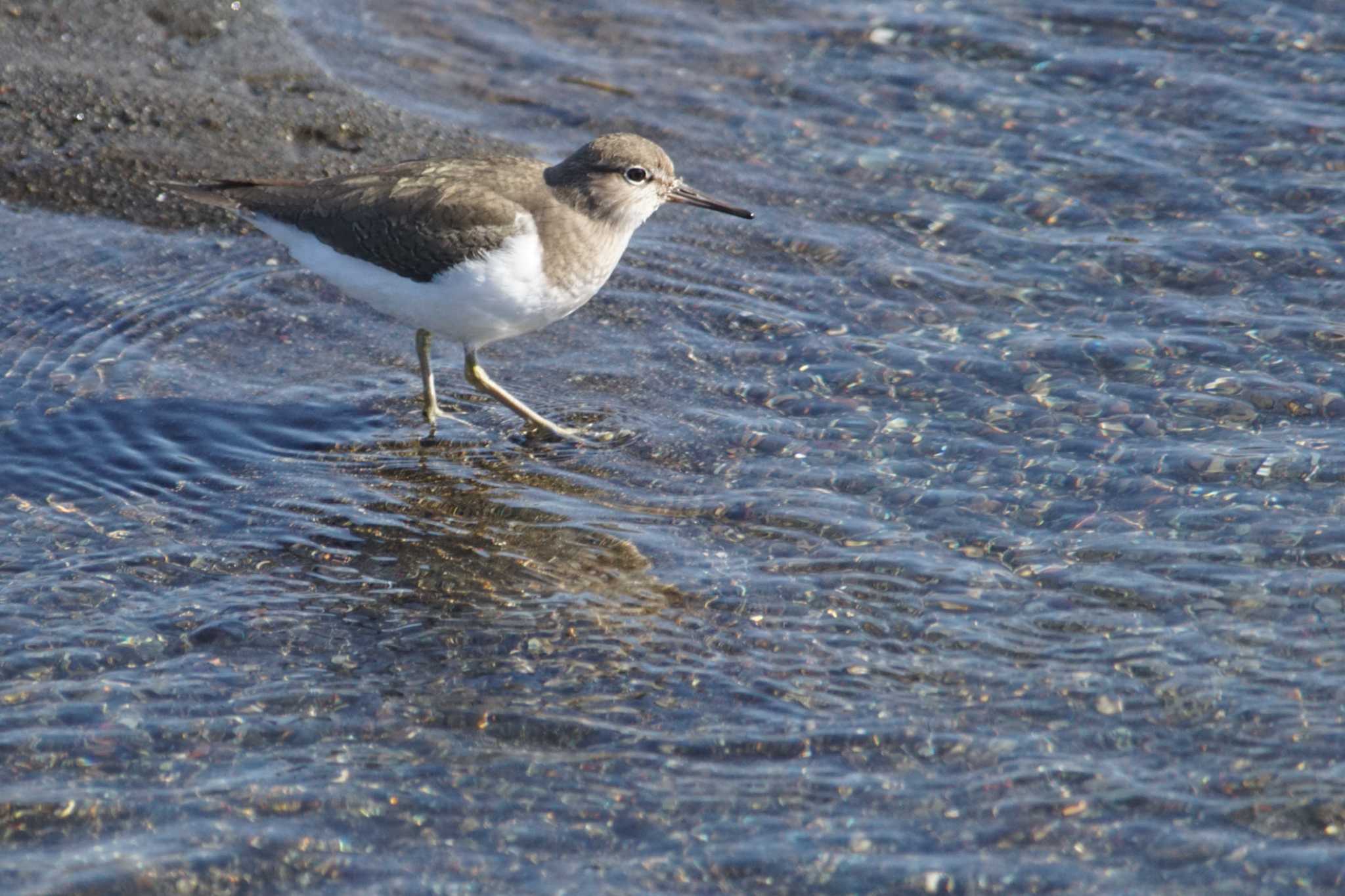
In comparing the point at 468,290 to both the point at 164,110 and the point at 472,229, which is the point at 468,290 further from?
the point at 164,110

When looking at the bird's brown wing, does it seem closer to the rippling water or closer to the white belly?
the white belly

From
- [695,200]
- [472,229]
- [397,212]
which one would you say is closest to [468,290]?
[472,229]

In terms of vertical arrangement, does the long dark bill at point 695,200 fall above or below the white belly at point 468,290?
above

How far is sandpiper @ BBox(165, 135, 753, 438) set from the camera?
7949mm

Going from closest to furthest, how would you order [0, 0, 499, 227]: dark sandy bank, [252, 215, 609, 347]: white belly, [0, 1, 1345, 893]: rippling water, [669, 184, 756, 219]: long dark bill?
[0, 1, 1345, 893]: rippling water → [252, 215, 609, 347]: white belly → [669, 184, 756, 219]: long dark bill → [0, 0, 499, 227]: dark sandy bank

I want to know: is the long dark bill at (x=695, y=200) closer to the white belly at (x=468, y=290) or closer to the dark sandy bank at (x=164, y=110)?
the white belly at (x=468, y=290)

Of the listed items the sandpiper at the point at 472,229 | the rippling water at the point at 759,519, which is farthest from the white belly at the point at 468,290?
the rippling water at the point at 759,519

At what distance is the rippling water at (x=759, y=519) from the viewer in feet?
19.0

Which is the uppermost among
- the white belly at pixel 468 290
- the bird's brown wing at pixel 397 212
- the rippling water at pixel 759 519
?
the bird's brown wing at pixel 397 212

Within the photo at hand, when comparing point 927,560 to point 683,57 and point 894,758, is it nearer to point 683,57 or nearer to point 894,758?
point 894,758

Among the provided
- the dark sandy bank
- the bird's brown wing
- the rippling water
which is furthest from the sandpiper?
the dark sandy bank

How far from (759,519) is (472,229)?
2.14 m

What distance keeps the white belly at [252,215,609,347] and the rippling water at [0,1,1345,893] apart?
742 mm

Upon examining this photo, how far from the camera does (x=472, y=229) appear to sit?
7.94 metres
